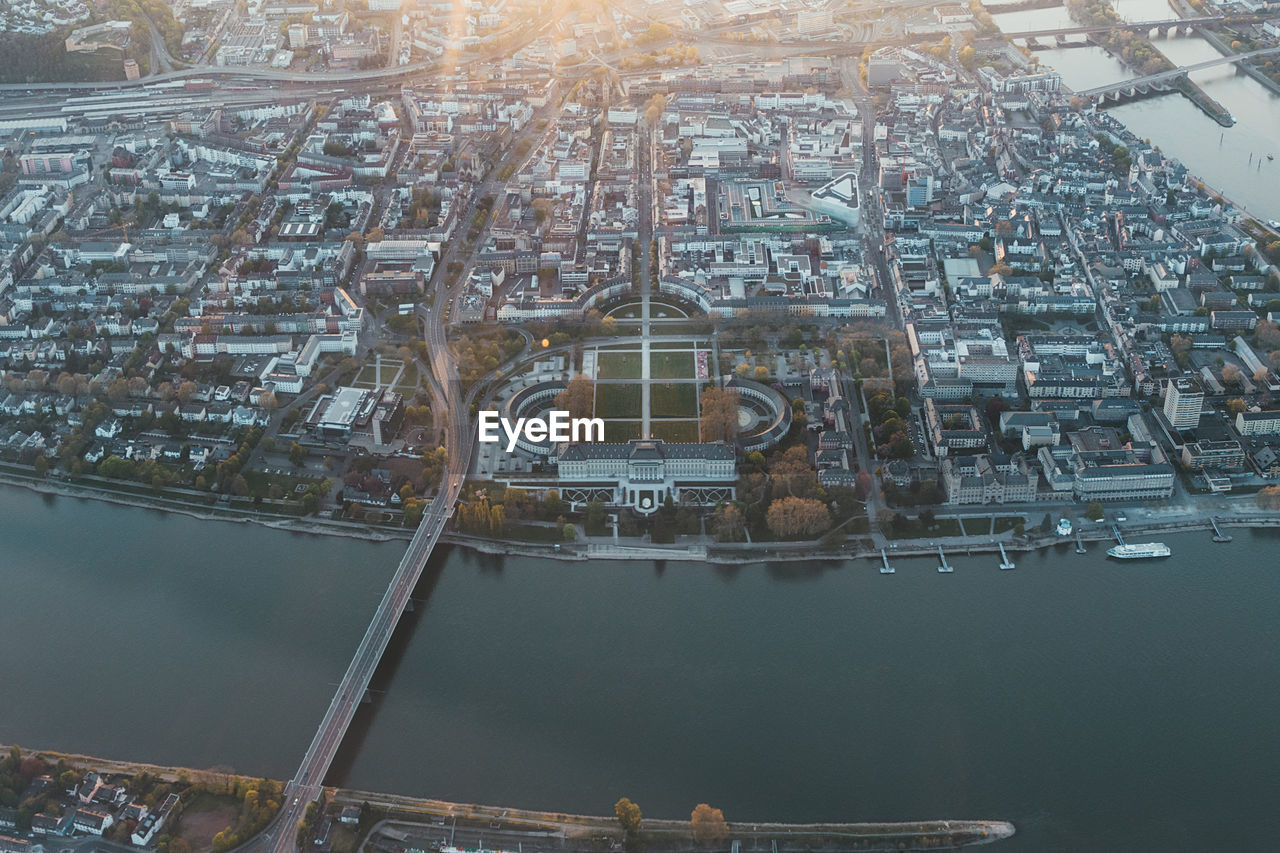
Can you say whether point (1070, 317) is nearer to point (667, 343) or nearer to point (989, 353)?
point (989, 353)

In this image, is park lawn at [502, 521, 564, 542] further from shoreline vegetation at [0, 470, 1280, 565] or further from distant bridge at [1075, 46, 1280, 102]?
distant bridge at [1075, 46, 1280, 102]

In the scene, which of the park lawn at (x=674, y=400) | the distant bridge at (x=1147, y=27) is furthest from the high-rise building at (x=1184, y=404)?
the distant bridge at (x=1147, y=27)

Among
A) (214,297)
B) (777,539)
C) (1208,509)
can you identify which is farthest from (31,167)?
(1208,509)

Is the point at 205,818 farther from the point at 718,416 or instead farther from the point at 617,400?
the point at 617,400

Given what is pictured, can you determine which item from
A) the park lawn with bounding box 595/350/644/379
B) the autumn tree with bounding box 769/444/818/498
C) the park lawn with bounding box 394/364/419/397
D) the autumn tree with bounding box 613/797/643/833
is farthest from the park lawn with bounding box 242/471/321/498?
the autumn tree with bounding box 613/797/643/833

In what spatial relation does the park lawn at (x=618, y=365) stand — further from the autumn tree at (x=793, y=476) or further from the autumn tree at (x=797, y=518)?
the autumn tree at (x=797, y=518)

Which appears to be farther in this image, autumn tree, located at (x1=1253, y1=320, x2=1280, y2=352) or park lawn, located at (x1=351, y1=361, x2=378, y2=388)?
autumn tree, located at (x1=1253, y1=320, x2=1280, y2=352)

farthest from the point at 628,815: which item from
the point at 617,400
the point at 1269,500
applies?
the point at 1269,500
